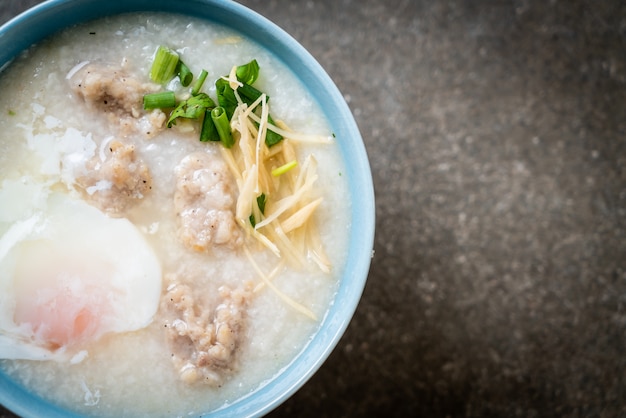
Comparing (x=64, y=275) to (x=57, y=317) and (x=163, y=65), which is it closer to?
(x=57, y=317)

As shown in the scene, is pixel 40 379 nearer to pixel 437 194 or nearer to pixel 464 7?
pixel 437 194

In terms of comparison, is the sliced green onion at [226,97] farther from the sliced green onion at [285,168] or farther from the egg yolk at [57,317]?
the egg yolk at [57,317]

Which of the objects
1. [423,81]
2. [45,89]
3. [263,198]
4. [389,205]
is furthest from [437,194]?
[45,89]

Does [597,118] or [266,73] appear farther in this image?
[597,118]

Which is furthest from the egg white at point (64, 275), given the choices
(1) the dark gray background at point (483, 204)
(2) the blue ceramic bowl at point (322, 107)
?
(1) the dark gray background at point (483, 204)

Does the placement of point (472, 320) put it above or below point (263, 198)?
below
